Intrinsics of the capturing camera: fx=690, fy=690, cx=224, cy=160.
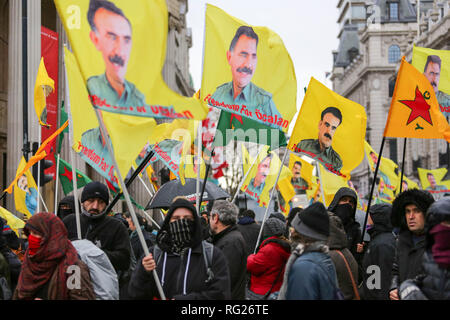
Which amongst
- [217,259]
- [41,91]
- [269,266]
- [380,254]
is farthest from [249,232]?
[41,91]

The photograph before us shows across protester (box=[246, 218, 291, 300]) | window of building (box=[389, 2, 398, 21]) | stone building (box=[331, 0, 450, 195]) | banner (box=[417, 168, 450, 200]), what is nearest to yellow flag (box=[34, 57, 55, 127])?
protester (box=[246, 218, 291, 300])

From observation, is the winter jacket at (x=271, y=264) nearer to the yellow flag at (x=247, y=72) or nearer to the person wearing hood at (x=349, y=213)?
the person wearing hood at (x=349, y=213)

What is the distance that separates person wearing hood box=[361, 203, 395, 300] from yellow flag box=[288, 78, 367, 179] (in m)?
1.77

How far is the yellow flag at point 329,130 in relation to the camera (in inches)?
355

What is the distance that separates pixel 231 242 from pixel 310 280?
1.85m

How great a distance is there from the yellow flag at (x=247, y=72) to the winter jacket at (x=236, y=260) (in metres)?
2.35

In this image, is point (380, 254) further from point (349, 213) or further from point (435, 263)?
point (435, 263)

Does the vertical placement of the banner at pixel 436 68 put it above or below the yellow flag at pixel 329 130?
above

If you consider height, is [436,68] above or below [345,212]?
above

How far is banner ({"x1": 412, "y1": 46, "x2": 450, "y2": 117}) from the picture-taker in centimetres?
1012

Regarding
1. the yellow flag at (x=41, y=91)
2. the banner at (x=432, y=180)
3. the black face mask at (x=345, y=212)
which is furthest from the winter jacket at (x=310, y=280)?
the banner at (x=432, y=180)

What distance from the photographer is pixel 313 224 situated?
4.73 m

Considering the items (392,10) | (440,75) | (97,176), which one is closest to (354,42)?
(392,10)
